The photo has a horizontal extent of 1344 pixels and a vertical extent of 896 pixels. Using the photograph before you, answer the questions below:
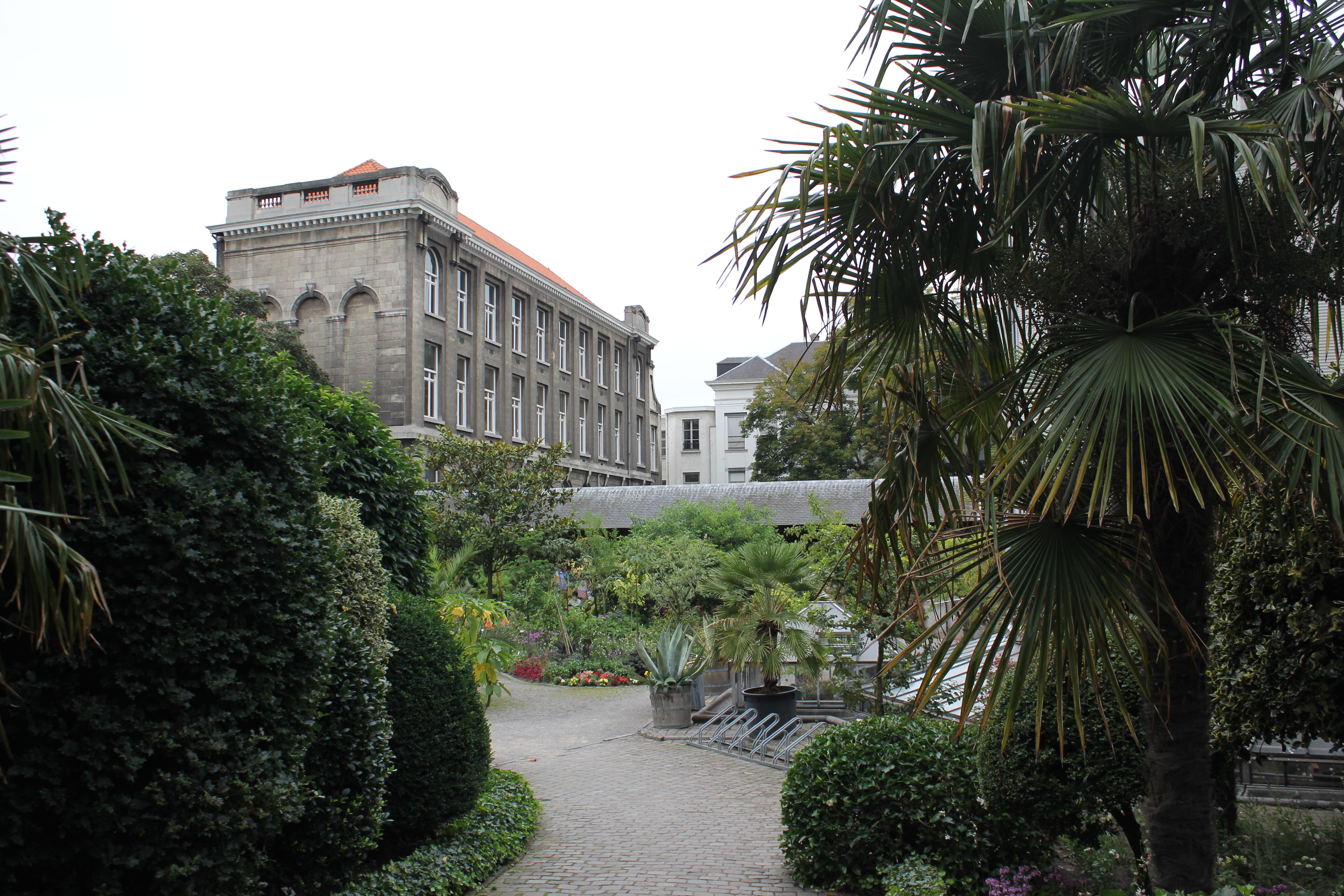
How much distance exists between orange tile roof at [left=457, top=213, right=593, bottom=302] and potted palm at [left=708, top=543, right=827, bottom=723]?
1135 inches

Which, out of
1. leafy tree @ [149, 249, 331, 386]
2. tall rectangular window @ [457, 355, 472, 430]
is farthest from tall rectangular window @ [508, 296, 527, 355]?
leafy tree @ [149, 249, 331, 386]

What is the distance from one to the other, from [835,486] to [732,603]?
16107mm

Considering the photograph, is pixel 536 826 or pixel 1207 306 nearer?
pixel 1207 306

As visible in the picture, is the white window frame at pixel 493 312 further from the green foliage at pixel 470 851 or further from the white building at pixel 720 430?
the green foliage at pixel 470 851

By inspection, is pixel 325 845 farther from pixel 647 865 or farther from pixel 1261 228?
pixel 1261 228

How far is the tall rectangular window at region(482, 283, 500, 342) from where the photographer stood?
38.8 meters

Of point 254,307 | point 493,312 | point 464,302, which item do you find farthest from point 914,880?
point 493,312

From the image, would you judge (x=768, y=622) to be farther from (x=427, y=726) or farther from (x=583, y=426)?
(x=583, y=426)

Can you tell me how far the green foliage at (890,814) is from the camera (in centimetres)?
620

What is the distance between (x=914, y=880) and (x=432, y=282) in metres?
32.2

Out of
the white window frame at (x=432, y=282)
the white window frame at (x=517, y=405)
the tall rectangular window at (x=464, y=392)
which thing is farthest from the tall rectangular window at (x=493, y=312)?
the white window frame at (x=432, y=282)

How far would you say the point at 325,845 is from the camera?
527 cm

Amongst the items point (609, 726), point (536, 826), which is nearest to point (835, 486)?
point (609, 726)

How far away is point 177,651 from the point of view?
3.86 m
